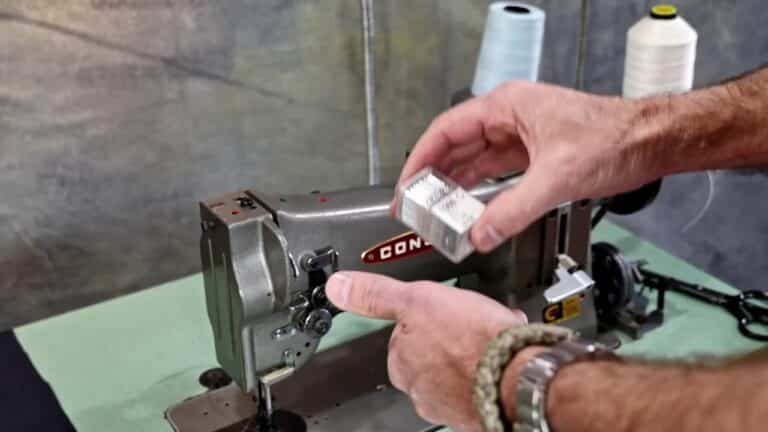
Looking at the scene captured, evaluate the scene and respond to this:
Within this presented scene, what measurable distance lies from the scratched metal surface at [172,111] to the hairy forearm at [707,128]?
94cm

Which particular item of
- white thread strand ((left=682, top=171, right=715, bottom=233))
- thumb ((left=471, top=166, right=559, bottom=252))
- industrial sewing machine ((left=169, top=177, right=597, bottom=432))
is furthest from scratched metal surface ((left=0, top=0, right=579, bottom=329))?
thumb ((left=471, top=166, right=559, bottom=252))

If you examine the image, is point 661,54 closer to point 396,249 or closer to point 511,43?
point 511,43

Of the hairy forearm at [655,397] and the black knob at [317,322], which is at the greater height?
the hairy forearm at [655,397]

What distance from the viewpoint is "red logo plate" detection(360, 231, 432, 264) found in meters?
1.32

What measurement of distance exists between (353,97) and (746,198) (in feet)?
2.95

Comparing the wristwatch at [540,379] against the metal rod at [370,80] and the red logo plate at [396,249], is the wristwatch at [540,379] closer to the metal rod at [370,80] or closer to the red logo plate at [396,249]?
the red logo plate at [396,249]

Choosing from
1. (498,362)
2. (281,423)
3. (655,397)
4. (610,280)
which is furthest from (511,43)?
(655,397)

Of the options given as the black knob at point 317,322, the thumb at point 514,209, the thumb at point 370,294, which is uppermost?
the thumb at point 514,209

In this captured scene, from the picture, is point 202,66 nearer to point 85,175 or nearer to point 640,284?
point 85,175

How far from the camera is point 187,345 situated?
1.64 meters

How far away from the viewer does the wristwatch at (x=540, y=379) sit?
86cm

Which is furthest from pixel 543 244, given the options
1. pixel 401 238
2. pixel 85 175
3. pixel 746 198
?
pixel 85 175

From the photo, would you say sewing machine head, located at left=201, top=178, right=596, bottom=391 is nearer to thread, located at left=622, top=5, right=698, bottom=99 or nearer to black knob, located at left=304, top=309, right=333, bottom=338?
black knob, located at left=304, top=309, right=333, bottom=338

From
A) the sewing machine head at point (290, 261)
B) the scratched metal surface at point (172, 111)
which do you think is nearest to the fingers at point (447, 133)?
the sewing machine head at point (290, 261)
